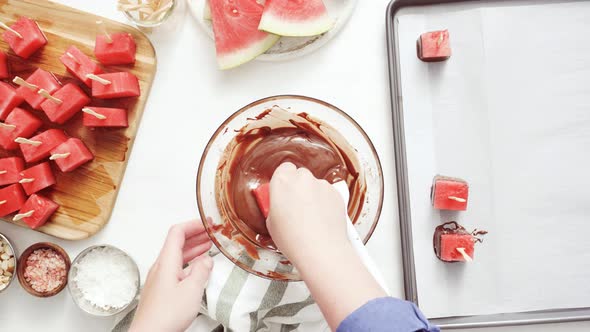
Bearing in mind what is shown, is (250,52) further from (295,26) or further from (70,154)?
(70,154)

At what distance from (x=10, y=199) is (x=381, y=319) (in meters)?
1.00

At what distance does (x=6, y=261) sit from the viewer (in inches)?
52.5

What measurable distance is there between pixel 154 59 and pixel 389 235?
75 cm

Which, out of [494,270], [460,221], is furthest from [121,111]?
[494,270]

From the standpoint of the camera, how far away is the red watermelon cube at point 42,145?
4.31ft

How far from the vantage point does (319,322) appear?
1.25 m

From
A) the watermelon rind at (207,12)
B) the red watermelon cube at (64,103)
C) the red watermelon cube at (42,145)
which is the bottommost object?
the red watermelon cube at (42,145)

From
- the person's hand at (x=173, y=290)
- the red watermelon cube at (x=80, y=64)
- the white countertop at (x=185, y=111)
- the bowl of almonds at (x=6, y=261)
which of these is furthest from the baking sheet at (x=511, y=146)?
the bowl of almonds at (x=6, y=261)

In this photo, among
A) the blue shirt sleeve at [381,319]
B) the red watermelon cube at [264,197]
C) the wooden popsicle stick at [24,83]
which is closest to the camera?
the blue shirt sleeve at [381,319]

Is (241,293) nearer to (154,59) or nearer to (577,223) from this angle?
(154,59)

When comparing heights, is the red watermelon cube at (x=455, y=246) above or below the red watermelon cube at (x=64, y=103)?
below

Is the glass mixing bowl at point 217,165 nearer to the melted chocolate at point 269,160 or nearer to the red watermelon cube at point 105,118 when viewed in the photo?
the melted chocolate at point 269,160

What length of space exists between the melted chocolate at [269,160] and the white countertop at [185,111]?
0.18 meters

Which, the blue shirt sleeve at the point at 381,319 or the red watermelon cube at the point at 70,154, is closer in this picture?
the blue shirt sleeve at the point at 381,319
